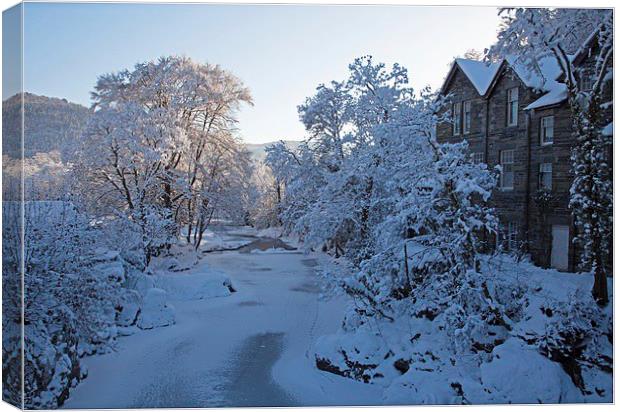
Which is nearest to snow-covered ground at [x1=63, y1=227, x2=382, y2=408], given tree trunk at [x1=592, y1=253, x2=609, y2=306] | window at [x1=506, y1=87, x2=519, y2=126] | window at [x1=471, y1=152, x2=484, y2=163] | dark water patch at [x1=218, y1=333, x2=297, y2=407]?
dark water patch at [x1=218, y1=333, x2=297, y2=407]

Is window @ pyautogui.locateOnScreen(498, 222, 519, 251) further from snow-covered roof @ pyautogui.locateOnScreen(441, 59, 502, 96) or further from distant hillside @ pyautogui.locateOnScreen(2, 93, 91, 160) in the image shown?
distant hillside @ pyautogui.locateOnScreen(2, 93, 91, 160)

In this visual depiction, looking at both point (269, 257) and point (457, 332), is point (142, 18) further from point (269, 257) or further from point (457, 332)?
point (457, 332)

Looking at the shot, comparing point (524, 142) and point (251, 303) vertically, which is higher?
point (524, 142)

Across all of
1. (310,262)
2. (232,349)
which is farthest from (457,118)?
(232,349)

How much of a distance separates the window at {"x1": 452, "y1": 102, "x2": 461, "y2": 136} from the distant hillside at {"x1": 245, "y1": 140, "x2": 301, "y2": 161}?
73.8 inches

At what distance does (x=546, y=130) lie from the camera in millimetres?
4965

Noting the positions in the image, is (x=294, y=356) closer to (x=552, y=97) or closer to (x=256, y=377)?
(x=256, y=377)

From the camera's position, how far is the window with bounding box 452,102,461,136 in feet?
17.6

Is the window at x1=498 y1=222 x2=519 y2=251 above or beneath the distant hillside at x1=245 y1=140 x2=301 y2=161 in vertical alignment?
beneath

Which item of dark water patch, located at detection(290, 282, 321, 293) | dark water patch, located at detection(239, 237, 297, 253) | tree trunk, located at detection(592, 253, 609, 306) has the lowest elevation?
dark water patch, located at detection(290, 282, 321, 293)

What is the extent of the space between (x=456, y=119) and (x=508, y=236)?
4.42 ft

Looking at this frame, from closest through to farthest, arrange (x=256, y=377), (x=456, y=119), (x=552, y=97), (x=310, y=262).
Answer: (x=256, y=377)
(x=552, y=97)
(x=456, y=119)
(x=310, y=262)

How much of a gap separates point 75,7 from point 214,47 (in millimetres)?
1257

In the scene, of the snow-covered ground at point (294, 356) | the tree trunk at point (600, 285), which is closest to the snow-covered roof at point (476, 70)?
the snow-covered ground at point (294, 356)
